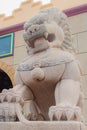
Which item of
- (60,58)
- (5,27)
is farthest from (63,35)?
(5,27)

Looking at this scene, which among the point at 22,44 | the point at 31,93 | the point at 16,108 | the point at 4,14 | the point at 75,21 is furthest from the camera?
the point at 4,14

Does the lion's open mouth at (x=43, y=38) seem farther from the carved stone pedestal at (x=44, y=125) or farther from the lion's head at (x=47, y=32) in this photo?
the carved stone pedestal at (x=44, y=125)

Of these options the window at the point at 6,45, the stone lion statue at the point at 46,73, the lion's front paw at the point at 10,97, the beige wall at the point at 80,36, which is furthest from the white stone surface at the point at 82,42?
the lion's front paw at the point at 10,97

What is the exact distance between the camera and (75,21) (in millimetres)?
4219

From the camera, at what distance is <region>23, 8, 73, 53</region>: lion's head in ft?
5.41

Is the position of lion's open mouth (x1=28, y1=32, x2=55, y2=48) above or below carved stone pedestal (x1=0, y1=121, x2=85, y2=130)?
above

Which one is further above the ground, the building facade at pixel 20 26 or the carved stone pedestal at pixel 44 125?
the building facade at pixel 20 26

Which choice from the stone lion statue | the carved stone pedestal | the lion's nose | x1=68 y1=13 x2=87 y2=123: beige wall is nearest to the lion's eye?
the stone lion statue

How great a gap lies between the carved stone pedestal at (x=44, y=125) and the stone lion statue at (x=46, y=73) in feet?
0.24

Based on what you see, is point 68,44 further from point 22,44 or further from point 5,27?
point 5,27

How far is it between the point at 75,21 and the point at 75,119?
308cm

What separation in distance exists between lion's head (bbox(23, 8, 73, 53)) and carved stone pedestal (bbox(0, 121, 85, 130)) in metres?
0.52

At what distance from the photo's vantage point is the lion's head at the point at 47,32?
1648 mm

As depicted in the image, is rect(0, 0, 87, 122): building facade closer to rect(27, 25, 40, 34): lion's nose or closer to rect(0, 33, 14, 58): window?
rect(0, 33, 14, 58): window
